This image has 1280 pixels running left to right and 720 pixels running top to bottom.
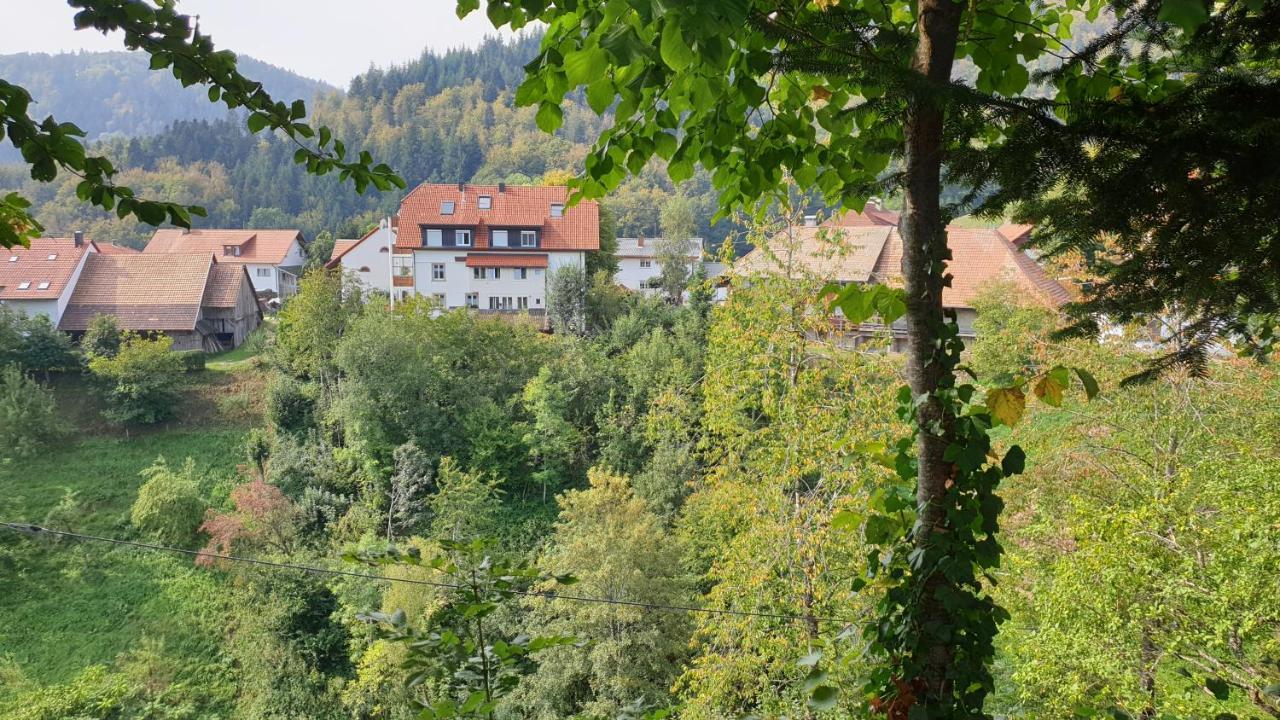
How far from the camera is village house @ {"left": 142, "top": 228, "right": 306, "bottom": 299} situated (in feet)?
120

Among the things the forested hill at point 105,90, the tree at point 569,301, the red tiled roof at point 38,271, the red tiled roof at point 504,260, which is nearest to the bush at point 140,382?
the red tiled roof at point 38,271

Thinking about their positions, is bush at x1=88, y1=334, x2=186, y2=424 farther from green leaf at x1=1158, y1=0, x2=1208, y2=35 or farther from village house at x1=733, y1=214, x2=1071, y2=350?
green leaf at x1=1158, y1=0, x2=1208, y2=35

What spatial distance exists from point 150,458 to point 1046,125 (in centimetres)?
2220

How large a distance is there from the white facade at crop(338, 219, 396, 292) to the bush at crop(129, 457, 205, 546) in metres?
13.2

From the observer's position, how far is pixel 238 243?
37.2m

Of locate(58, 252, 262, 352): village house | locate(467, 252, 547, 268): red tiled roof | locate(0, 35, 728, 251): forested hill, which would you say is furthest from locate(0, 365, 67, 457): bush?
locate(0, 35, 728, 251): forested hill

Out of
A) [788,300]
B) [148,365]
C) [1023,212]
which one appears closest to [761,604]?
[788,300]

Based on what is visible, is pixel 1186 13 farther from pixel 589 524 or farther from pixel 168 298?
pixel 168 298

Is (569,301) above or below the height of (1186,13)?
above

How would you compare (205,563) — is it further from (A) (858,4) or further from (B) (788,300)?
(A) (858,4)

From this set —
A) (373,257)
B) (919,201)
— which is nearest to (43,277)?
(373,257)

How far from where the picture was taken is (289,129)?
180 cm

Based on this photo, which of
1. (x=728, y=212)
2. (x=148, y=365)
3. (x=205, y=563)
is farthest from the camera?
(x=148, y=365)

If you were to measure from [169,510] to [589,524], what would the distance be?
10.3 metres
